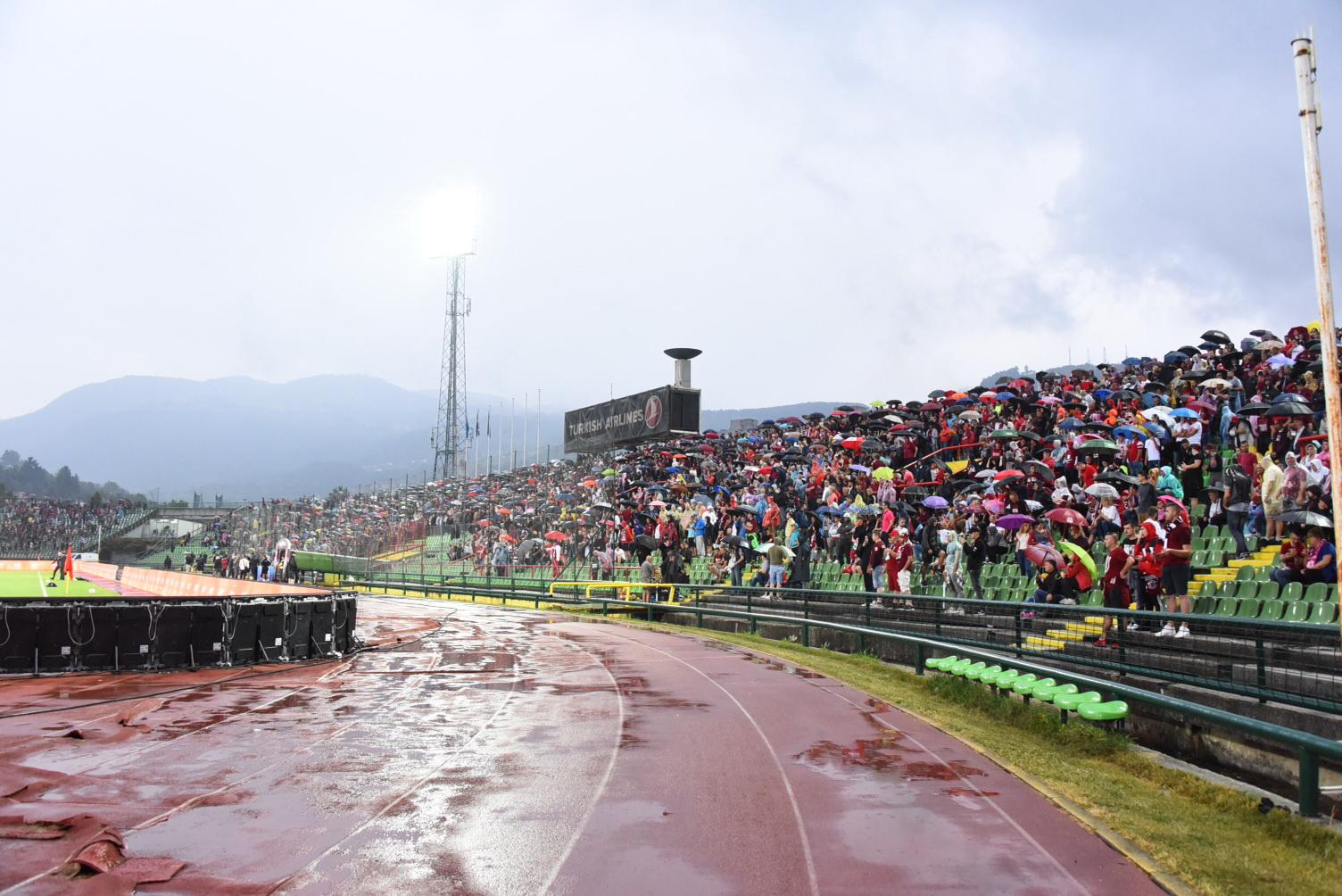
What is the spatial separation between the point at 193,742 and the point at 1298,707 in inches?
431

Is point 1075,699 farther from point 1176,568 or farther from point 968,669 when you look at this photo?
point 968,669

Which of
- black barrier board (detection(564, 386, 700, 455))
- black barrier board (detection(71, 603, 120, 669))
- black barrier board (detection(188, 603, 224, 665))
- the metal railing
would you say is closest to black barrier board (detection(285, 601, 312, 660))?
black barrier board (detection(188, 603, 224, 665))

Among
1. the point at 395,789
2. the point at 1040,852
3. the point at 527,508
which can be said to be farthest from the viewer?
the point at 527,508

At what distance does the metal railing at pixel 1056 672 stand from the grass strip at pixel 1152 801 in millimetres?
407

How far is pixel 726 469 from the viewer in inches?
1638

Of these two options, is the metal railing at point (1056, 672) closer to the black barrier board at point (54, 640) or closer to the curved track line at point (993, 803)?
the curved track line at point (993, 803)

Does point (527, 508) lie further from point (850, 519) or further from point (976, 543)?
point (976, 543)

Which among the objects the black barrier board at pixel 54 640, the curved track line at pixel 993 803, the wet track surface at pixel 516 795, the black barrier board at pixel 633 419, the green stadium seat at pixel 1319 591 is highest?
the black barrier board at pixel 633 419

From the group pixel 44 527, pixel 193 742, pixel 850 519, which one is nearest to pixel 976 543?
pixel 850 519

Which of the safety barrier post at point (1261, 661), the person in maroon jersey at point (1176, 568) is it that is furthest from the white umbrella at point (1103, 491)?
the safety barrier post at point (1261, 661)

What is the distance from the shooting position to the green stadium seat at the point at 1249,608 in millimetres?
11641

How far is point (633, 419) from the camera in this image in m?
54.1

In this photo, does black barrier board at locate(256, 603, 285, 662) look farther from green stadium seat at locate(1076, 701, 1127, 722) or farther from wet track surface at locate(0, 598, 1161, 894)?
green stadium seat at locate(1076, 701, 1127, 722)

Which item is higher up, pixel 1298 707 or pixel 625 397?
pixel 625 397
